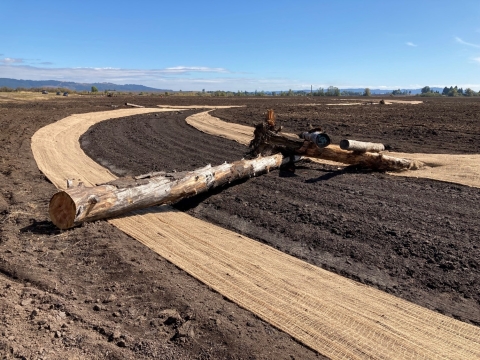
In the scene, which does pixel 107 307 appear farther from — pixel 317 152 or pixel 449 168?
pixel 449 168

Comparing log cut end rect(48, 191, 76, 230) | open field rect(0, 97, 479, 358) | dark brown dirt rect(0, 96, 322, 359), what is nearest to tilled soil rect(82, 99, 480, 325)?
open field rect(0, 97, 479, 358)

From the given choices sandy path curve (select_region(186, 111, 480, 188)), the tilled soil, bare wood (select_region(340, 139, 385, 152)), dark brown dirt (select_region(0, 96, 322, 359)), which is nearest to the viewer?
dark brown dirt (select_region(0, 96, 322, 359))

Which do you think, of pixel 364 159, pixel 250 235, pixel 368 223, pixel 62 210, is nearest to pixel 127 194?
pixel 62 210

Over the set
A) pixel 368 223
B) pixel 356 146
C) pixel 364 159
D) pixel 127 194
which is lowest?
pixel 368 223

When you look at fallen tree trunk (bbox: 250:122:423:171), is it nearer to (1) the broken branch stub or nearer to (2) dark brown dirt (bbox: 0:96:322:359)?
(1) the broken branch stub

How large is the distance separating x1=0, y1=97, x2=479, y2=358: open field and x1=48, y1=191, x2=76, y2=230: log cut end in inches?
7.4

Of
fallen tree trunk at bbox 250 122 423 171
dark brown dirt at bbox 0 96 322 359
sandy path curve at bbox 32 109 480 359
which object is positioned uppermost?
fallen tree trunk at bbox 250 122 423 171

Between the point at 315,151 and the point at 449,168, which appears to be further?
the point at 315,151

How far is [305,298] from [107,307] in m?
2.46

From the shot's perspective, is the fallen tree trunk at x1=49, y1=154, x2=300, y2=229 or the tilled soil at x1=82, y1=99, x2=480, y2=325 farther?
the fallen tree trunk at x1=49, y1=154, x2=300, y2=229

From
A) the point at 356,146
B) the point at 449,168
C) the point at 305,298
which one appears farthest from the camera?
the point at 449,168

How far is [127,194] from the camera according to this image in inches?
277

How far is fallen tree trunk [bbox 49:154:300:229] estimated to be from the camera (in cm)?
639

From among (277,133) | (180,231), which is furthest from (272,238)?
(277,133)
